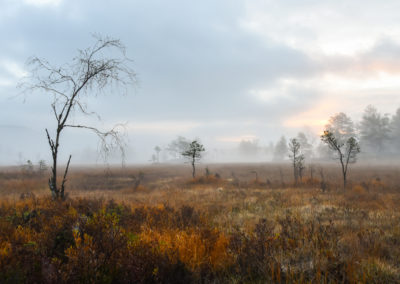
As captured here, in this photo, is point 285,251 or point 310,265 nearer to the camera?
point 310,265

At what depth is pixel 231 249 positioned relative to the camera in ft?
12.3

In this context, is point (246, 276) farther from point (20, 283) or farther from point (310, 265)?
point (20, 283)

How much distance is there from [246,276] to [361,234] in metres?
3.11

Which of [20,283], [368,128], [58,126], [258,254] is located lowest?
[258,254]

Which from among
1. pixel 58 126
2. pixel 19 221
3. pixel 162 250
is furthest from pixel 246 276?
pixel 58 126

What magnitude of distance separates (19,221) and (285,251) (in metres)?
6.01

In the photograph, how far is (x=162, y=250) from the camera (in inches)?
135

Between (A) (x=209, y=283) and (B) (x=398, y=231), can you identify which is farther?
(B) (x=398, y=231)

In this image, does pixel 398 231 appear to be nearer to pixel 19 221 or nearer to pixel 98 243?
pixel 98 243

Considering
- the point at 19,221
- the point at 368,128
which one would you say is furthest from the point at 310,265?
the point at 368,128

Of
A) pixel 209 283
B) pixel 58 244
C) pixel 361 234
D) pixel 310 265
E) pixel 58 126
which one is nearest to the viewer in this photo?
pixel 209 283

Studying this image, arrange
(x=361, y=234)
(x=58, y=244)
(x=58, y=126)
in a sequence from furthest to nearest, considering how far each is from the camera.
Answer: (x=58, y=126), (x=361, y=234), (x=58, y=244)

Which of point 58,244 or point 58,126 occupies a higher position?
point 58,126

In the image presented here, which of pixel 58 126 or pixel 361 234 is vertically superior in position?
pixel 58 126
